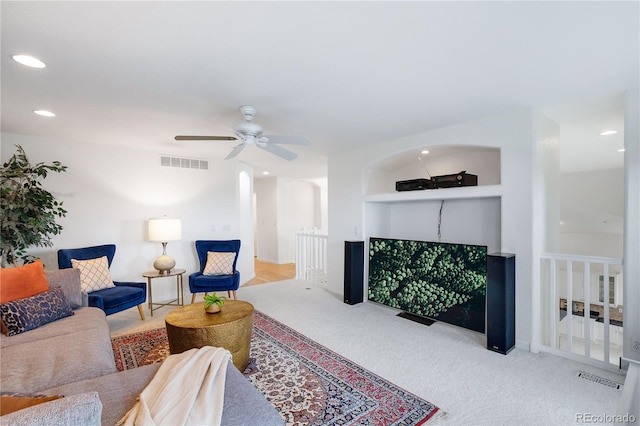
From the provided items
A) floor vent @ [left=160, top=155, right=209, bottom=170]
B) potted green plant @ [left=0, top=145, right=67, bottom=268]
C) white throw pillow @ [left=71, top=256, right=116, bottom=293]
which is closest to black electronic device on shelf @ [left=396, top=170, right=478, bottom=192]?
floor vent @ [left=160, top=155, right=209, bottom=170]

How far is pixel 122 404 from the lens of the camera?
1382 millimetres

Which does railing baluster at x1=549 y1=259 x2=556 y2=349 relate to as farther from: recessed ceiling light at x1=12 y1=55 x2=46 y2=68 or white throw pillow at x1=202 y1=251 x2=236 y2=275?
→ recessed ceiling light at x1=12 y1=55 x2=46 y2=68

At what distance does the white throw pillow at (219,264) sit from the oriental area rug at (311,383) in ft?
4.34

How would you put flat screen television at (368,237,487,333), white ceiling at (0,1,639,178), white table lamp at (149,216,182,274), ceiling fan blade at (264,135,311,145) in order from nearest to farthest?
white ceiling at (0,1,639,178), ceiling fan blade at (264,135,311,145), flat screen television at (368,237,487,333), white table lamp at (149,216,182,274)

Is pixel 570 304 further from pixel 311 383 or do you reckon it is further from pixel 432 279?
pixel 311 383

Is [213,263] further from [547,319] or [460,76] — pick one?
[547,319]

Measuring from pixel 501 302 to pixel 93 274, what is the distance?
4528 millimetres

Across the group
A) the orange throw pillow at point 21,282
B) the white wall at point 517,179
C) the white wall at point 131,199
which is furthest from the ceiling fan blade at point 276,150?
the white wall at point 131,199

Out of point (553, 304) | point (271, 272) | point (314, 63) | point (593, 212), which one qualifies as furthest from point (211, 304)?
point (593, 212)

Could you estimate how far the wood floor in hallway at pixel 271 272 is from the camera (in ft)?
20.1

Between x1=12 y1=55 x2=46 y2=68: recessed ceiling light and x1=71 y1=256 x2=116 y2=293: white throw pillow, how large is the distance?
2381 mm

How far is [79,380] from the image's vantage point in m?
1.69

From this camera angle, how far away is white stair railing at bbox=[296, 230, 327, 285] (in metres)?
5.78

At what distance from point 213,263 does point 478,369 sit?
367 centimetres
